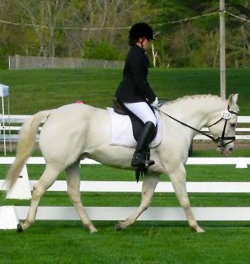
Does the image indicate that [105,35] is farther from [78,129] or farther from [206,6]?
[78,129]

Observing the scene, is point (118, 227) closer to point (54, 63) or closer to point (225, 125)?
point (225, 125)

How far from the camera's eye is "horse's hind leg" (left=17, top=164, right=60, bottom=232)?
12.6 meters

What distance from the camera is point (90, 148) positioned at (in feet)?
42.1

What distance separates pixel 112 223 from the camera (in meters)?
13.9

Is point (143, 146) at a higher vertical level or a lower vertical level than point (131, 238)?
higher

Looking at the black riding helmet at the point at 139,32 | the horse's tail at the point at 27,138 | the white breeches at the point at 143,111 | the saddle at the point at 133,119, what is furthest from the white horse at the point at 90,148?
the black riding helmet at the point at 139,32

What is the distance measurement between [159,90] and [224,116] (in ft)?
139

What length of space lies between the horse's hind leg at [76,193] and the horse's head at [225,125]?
6.59 feet

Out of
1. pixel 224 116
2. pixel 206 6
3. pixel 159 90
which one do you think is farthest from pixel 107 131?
pixel 159 90

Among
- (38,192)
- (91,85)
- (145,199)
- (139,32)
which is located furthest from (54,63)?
(38,192)

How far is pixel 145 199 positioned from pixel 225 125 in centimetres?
157

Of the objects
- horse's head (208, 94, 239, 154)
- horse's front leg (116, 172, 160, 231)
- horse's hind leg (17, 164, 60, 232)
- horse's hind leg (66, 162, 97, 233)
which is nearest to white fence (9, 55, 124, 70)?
horse's head (208, 94, 239, 154)

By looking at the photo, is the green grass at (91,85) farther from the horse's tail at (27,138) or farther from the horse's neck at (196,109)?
the horse's tail at (27,138)

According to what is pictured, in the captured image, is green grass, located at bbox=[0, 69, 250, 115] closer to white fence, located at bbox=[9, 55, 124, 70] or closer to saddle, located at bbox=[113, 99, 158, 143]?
white fence, located at bbox=[9, 55, 124, 70]
